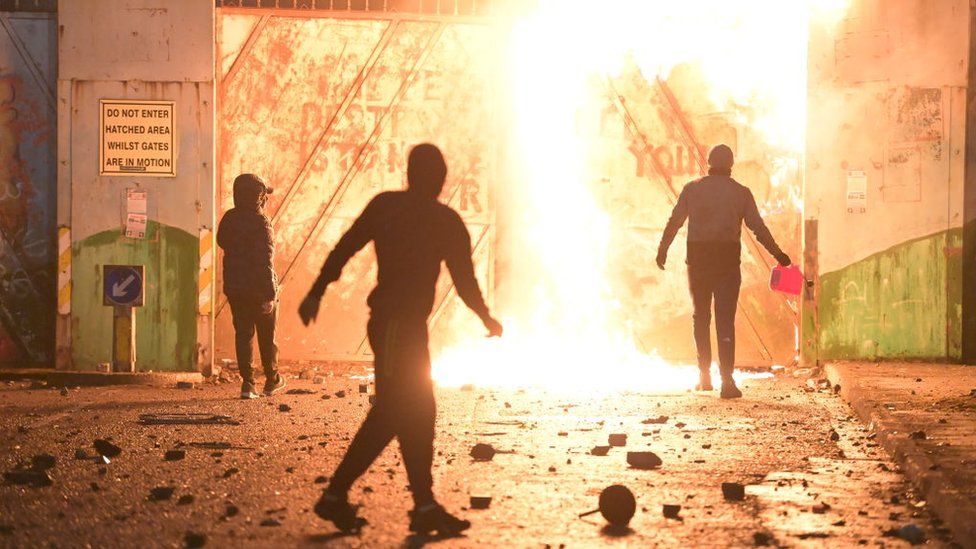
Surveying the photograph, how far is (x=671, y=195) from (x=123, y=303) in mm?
5501

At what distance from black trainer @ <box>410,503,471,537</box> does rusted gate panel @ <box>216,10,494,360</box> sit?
8.94 meters

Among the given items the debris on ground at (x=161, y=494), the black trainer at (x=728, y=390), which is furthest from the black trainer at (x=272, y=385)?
the debris on ground at (x=161, y=494)

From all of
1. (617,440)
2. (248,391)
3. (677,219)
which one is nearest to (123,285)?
(248,391)

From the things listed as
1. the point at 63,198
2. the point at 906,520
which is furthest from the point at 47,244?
the point at 906,520

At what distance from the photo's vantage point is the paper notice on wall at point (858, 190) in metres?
14.5

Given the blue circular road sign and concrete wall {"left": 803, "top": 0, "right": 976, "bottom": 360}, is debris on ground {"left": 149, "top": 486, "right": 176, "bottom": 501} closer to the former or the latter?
the blue circular road sign

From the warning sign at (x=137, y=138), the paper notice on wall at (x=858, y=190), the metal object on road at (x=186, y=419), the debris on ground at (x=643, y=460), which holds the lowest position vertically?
the metal object on road at (x=186, y=419)

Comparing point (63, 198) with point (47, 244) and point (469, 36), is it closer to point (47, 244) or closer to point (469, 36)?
point (47, 244)

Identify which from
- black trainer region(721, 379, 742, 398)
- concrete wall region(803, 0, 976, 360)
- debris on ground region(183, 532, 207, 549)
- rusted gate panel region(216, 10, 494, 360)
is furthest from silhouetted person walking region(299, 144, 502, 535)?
concrete wall region(803, 0, 976, 360)

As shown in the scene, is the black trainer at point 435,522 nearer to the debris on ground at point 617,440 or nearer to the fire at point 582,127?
the debris on ground at point 617,440

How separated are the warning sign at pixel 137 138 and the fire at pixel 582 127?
11.2ft

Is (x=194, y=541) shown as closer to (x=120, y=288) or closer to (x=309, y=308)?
(x=309, y=308)

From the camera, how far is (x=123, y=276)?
1405cm

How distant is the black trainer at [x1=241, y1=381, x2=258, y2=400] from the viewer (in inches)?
478
